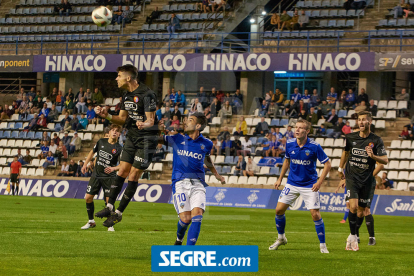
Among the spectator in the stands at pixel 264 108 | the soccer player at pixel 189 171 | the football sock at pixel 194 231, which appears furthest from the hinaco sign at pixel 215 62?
the football sock at pixel 194 231

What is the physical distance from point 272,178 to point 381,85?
7.01 meters

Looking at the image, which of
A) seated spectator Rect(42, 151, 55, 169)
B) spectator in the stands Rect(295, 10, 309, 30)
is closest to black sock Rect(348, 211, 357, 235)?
spectator in the stands Rect(295, 10, 309, 30)

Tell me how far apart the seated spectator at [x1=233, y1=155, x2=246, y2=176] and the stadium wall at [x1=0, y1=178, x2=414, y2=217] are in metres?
1.21

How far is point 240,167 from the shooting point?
26.0 m

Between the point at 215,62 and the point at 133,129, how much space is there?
1963cm

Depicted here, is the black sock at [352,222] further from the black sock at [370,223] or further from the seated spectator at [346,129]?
the seated spectator at [346,129]

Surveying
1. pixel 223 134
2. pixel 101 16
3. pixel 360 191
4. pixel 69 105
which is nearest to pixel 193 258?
pixel 360 191

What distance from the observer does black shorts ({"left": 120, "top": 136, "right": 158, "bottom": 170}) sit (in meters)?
10.4

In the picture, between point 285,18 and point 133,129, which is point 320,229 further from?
point 285,18

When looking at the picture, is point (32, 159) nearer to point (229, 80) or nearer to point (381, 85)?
point (229, 80)

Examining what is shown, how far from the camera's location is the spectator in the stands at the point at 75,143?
30.8 metres

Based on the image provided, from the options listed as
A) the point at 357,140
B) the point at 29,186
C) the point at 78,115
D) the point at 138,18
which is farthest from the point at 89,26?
the point at 357,140

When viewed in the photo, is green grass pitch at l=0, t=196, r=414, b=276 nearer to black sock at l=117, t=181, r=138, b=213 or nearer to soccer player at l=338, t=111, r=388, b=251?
black sock at l=117, t=181, r=138, b=213

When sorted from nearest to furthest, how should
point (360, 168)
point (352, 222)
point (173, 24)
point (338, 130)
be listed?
1. point (352, 222)
2. point (360, 168)
3. point (338, 130)
4. point (173, 24)
